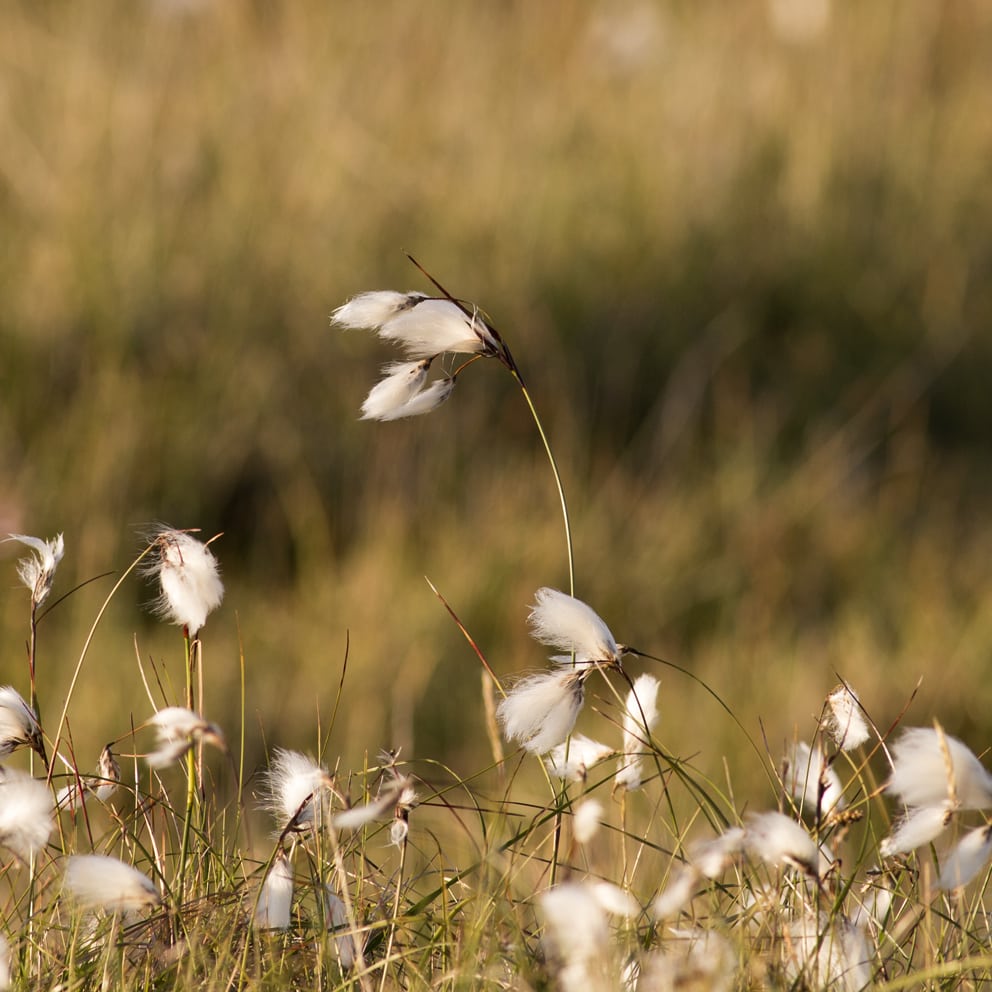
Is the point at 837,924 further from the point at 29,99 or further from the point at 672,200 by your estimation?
the point at 29,99

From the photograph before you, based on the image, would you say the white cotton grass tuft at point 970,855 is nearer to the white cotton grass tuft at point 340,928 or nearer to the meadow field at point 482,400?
the meadow field at point 482,400

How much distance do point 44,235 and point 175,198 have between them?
52 cm

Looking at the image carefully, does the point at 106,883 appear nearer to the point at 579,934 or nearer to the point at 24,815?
the point at 24,815

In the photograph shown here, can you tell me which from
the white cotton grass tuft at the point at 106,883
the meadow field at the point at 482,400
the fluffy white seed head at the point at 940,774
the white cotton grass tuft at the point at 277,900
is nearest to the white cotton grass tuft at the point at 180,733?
the white cotton grass tuft at the point at 106,883

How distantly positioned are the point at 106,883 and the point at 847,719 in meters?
0.74

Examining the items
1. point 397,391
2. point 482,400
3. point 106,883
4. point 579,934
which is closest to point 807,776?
point 579,934

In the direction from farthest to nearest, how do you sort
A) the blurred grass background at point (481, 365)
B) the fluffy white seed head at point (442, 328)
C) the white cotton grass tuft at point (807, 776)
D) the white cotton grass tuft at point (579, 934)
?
the blurred grass background at point (481, 365) < the white cotton grass tuft at point (807, 776) < the fluffy white seed head at point (442, 328) < the white cotton grass tuft at point (579, 934)

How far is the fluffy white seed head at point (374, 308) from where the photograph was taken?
1.35 metres

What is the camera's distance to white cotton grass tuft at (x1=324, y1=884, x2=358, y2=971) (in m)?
1.33

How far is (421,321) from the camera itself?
136 cm

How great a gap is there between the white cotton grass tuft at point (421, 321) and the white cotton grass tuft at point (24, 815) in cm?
53

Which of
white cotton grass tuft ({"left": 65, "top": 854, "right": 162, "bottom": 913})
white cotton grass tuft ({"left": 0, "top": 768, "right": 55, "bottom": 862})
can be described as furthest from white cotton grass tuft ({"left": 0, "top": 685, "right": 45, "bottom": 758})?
white cotton grass tuft ({"left": 65, "top": 854, "right": 162, "bottom": 913})

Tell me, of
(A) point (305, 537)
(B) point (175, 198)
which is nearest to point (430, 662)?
(A) point (305, 537)

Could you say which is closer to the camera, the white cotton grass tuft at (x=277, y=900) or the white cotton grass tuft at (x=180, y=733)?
the white cotton grass tuft at (x=180, y=733)
